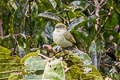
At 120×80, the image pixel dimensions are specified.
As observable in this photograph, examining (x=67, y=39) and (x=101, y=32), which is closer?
(x=101, y=32)

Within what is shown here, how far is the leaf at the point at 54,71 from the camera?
1.09 m

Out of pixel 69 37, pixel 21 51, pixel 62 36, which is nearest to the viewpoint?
pixel 21 51

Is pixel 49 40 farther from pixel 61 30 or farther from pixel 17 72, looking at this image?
pixel 17 72

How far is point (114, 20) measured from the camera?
7.38 ft

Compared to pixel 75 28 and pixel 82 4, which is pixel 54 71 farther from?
pixel 82 4

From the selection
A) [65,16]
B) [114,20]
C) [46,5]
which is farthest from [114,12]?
[46,5]

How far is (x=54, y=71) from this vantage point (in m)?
1.12

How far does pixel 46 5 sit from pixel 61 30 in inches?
20.9

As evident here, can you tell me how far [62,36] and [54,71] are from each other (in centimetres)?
168

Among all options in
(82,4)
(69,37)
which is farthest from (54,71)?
(69,37)

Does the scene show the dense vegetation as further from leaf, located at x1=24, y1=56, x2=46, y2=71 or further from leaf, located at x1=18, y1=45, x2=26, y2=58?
leaf, located at x1=24, y1=56, x2=46, y2=71

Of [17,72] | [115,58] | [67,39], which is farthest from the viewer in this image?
[67,39]

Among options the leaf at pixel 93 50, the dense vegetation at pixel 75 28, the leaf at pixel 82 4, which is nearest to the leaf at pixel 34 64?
the dense vegetation at pixel 75 28

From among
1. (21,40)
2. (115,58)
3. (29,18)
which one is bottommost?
(115,58)
